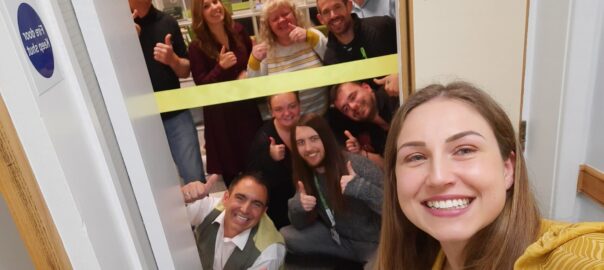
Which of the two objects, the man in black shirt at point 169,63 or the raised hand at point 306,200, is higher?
the man in black shirt at point 169,63

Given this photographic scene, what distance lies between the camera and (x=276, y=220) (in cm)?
166

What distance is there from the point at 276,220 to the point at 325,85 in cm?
61

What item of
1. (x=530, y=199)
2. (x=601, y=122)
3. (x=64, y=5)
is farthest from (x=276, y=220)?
(x=601, y=122)

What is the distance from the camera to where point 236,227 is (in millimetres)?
1650

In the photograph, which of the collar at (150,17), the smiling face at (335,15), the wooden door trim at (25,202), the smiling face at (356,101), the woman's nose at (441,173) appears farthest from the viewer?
the smiling face at (356,101)

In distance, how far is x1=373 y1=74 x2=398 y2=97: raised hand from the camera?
1.54 m

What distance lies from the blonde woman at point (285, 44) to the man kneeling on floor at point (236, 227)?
457 millimetres

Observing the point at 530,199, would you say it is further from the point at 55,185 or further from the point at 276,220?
the point at 276,220

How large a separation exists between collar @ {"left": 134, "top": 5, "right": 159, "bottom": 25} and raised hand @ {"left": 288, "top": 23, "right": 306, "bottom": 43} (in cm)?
47

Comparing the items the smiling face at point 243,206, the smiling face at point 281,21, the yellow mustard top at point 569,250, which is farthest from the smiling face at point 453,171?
the smiling face at point 243,206

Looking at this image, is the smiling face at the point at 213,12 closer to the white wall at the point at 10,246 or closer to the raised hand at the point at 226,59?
the raised hand at the point at 226,59

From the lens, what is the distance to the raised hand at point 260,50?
145 cm

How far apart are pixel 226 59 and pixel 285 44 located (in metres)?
0.23

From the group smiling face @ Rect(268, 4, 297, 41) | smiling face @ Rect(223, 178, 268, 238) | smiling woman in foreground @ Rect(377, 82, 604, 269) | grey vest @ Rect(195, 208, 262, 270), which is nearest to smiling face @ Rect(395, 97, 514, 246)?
smiling woman in foreground @ Rect(377, 82, 604, 269)
